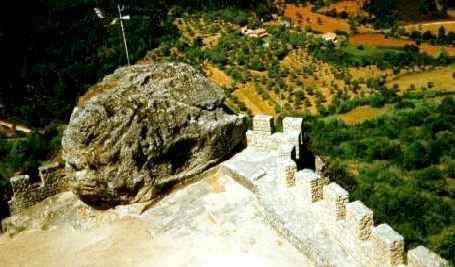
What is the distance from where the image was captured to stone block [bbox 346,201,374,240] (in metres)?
13.6

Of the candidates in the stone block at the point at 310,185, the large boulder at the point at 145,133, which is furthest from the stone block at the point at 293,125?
the stone block at the point at 310,185

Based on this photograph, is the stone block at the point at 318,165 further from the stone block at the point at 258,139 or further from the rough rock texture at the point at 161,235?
the rough rock texture at the point at 161,235

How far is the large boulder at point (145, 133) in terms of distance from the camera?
18.4 metres

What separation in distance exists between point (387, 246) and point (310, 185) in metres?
3.36

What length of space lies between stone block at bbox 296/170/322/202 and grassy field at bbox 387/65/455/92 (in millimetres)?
35431

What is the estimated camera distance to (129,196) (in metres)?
19.0

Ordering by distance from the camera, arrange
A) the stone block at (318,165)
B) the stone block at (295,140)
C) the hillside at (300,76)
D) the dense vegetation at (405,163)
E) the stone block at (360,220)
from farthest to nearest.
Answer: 1. the hillside at (300,76)
2. the dense vegetation at (405,163)
3. the stone block at (318,165)
4. the stone block at (295,140)
5. the stone block at (360,220)

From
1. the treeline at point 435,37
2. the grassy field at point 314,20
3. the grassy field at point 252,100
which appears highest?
the grassy field at point 314,20

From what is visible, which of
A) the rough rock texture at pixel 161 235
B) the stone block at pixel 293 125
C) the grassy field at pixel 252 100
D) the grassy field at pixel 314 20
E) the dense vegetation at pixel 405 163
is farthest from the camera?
the grassy field at pixel 314 20

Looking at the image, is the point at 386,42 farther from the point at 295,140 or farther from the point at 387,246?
the point at 387,246

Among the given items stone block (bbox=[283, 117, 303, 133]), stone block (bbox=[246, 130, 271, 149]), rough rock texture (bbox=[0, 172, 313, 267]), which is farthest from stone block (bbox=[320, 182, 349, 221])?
stone block (bbox=[246, 130, 271, 149])

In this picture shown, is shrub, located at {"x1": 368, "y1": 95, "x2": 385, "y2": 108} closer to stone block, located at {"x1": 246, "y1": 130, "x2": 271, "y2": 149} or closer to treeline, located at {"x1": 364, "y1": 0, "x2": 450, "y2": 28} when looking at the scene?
treeline, located at {"x1": 364, "y1": 0, "x2": 450, "y2": 28}

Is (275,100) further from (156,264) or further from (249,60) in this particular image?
(156,264)

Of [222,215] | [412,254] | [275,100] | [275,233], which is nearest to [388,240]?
[412,254]
